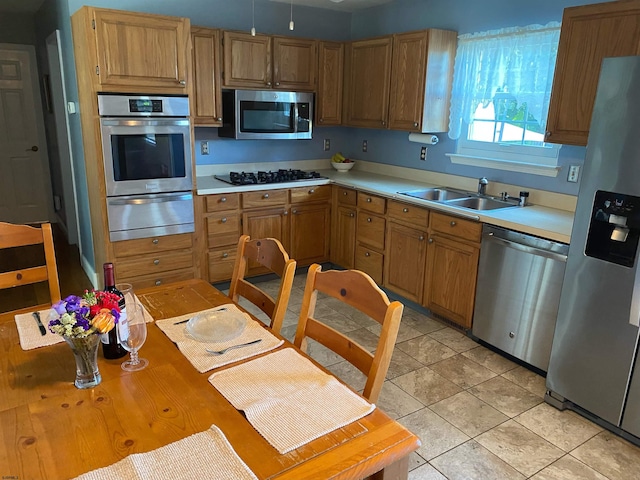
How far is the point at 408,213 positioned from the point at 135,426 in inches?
107

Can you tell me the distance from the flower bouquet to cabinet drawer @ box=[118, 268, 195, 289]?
2.30m

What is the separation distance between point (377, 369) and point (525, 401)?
5.39 ft

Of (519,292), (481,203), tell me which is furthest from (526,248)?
(481,203)

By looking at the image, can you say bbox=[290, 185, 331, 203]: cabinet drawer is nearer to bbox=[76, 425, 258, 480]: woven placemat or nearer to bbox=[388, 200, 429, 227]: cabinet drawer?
bbox=[388, 200, 429, 227]: cabinet drawer

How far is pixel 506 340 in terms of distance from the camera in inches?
116

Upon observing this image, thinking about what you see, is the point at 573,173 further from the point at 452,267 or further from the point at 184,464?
the point at 184,464

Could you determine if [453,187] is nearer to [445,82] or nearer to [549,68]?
[445,82]

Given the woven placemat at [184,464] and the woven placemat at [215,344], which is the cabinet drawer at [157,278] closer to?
the woven placemat at [215,344]

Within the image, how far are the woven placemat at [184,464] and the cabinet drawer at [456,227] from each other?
236cm

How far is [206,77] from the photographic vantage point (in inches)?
146

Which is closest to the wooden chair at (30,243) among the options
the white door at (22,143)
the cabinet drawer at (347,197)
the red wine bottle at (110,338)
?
the red wine bottle at (110,338)

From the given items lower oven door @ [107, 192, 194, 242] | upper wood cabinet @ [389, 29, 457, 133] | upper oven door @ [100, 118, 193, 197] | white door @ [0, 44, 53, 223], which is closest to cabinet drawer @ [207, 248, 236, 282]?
lower oven door @ [107, 192, 194, 242]

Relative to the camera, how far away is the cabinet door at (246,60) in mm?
3775

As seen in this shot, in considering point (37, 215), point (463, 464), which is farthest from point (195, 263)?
point (37, 215)
